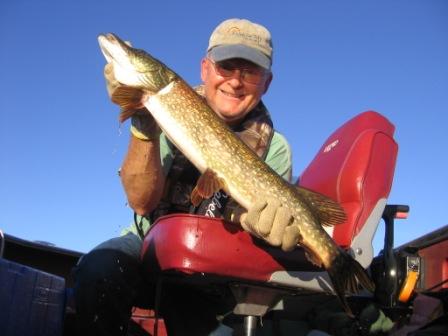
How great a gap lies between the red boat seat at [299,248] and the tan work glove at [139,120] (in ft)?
2.12

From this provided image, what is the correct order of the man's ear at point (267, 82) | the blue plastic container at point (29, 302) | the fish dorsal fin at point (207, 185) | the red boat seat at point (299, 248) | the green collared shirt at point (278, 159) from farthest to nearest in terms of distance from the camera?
the man's ear at point (267, 82)
the green collared shirt at point (278, 159)
the fish dorsal fin at point (207, 185)
the blue plastic container at point (29, 302)
the red boat seat at point (299, 248)

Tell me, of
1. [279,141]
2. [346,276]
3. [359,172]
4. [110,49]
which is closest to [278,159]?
[279,141]

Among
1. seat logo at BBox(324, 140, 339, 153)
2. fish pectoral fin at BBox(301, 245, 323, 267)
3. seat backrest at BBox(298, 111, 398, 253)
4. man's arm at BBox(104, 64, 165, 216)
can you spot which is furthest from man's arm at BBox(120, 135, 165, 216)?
seat logo at BBox(324, 140, 339, 153)

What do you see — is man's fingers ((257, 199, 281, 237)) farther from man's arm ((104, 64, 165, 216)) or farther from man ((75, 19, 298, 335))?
man's arm ((104, 64, 165, 216))

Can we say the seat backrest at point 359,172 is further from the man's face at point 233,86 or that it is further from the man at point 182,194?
the man's face at point 233,86

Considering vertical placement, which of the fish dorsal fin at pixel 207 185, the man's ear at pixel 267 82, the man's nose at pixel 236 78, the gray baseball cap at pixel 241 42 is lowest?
the fish dorsal fin at pixel 207 185

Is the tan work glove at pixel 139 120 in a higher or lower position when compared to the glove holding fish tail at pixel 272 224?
higher

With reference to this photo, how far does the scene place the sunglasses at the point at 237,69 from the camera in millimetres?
3607

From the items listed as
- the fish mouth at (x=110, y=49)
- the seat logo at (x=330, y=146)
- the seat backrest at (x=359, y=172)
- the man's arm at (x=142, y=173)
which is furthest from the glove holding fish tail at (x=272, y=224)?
the fish mouth at (x=110, y=49)

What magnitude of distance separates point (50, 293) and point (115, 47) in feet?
5.99

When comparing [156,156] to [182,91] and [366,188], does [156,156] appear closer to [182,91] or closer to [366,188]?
[182,91]

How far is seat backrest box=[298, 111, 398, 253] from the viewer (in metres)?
2.92

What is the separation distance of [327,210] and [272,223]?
0.44m

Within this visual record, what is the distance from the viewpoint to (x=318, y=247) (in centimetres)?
256
